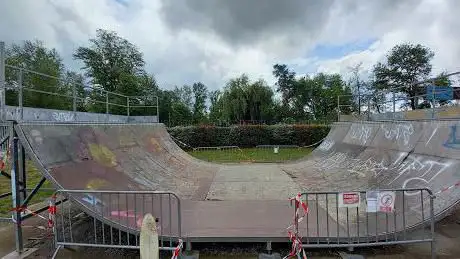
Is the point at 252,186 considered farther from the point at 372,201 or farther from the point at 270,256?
the point at 372,201

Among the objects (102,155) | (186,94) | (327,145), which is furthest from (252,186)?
(186,94)

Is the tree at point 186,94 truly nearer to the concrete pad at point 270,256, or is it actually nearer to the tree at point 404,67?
the tree at point 404,67

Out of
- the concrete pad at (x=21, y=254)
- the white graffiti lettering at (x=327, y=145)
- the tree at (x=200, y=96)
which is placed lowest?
the concrete pad at (x=21, y=254)

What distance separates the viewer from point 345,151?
13.3 metres

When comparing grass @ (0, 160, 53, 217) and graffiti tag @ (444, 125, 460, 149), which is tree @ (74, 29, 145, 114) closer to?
grass @ (0, 160, 53, 217)

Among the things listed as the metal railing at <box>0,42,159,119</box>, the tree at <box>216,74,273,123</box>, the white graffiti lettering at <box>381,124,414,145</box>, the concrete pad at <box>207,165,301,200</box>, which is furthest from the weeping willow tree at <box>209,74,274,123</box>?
the white graffiti lettering at <box>381,124,414,145</box>

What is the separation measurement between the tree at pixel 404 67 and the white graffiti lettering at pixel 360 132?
39712 millimetres

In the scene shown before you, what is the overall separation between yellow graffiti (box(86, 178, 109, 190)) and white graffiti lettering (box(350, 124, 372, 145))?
9130 millimetres

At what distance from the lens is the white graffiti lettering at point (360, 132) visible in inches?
478

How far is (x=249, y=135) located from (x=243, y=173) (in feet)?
50.0

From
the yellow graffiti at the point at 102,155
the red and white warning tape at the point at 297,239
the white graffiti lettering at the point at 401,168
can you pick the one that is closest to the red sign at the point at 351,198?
the red and white warning tape at the point at 297,239

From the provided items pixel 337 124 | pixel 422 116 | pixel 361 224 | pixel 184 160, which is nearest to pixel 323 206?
pixel 361 224

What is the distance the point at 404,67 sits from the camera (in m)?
50.2

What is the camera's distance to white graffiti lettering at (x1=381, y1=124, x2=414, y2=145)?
895 cm
